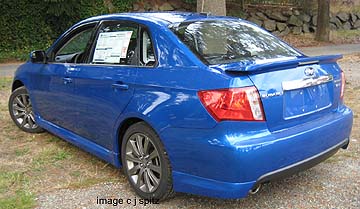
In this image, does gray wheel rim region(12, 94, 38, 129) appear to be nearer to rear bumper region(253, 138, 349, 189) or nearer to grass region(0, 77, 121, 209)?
grass region(0, 77, 121, 209)

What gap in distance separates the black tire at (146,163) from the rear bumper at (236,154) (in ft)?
0.40

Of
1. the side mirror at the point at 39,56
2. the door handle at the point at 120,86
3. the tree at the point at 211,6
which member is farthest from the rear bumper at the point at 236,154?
the tree at the point at 211,6

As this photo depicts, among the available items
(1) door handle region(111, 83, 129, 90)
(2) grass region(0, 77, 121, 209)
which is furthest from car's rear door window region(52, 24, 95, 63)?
(2) grass region(0, 77, 121, 209)

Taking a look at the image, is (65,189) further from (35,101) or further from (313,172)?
(313,172)

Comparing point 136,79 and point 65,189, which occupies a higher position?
point 136,79

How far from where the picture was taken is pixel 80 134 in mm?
4316

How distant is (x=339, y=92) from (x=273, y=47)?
73 cm

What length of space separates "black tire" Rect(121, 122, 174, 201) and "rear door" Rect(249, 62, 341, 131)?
3.01 feet

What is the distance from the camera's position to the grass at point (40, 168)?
3721 mm

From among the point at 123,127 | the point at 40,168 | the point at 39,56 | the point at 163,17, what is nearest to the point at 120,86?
the point at 123,127

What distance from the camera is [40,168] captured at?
424 centimetres

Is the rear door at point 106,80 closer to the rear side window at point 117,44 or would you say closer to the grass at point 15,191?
the rear side window at point 117,44

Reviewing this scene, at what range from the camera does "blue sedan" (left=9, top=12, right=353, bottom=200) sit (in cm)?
287

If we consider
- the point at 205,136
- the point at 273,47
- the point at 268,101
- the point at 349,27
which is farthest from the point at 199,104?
the point at 349,27
